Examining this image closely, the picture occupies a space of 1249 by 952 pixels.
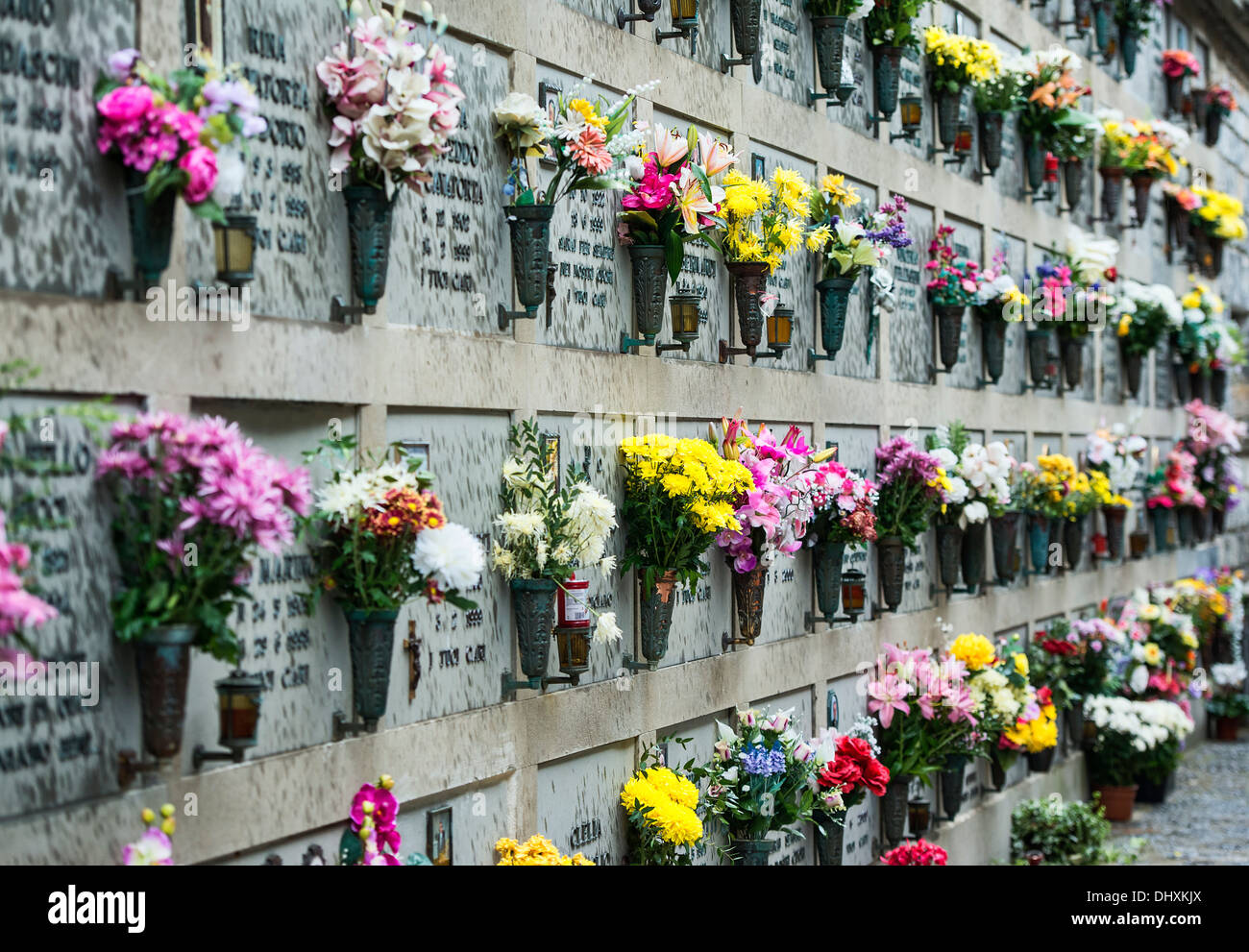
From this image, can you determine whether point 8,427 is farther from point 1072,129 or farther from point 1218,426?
point 1218,426

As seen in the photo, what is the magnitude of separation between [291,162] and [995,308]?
18.2 ft

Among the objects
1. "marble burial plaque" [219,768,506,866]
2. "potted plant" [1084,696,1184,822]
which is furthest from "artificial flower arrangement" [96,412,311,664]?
"potted plant" [1084,696,1184,822]

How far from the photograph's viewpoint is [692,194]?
504 centimetres

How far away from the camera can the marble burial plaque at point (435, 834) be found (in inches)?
142

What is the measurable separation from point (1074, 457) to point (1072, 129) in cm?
213

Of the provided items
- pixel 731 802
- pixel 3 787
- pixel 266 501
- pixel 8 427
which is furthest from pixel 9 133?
pixel 731 802

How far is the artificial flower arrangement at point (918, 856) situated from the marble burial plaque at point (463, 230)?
10.8 ft

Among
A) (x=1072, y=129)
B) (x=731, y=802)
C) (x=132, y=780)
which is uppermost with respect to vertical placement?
(x=1072, y=129)

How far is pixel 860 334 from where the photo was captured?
709 cm

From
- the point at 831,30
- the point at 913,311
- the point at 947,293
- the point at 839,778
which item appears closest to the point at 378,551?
the point at 839,778

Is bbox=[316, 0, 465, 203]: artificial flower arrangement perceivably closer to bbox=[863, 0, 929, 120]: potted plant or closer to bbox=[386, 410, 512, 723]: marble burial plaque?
bbox=[386, 410, 512, 723]: marble burial plaque

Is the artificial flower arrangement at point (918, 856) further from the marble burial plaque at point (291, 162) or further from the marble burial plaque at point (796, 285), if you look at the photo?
the marble burial plaque at point (291, 162)

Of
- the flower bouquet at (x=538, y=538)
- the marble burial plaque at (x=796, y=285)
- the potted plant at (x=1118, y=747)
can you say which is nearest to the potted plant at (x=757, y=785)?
the flower bouquet at (x=538, y=538)

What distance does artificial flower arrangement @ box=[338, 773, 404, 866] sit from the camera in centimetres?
361
